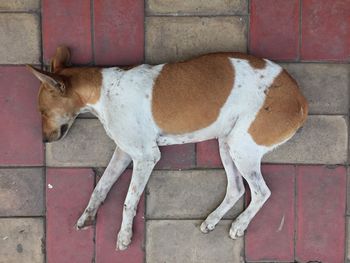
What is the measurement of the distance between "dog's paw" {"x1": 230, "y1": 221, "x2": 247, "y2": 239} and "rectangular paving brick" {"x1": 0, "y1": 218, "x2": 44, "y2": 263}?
1.41 meters

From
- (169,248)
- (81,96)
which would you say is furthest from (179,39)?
(169,248)

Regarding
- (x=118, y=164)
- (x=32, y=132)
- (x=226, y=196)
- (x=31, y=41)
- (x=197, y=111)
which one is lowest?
(x=226, y=196)

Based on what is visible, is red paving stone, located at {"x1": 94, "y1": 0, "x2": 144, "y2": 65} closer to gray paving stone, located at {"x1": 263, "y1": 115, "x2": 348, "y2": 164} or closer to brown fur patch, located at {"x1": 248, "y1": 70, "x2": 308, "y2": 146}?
brown fur patch, located at {"x1": 248, "y1": 70, "x2": 308, "y2": 146}

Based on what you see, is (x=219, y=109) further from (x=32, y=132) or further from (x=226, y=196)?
(x=32, y=132)

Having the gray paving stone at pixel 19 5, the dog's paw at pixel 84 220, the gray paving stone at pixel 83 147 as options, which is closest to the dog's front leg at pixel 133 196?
the dog's paw at pixel 84 220

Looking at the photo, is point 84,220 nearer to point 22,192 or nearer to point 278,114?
point 22,192

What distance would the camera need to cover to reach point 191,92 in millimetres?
2957

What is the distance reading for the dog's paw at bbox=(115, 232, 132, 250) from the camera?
10.8ft

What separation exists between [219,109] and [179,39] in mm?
662

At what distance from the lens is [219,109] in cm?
298

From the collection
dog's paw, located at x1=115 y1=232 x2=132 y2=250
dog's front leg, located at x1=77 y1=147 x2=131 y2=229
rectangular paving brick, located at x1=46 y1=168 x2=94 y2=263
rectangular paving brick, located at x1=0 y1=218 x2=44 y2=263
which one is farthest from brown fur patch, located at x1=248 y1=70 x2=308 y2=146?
rectangular paving brick, located at x1=0 y1=218 x2=44 y2=263

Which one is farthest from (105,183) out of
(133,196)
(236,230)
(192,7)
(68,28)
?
(192,7)

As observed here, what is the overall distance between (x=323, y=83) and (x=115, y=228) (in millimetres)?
1861

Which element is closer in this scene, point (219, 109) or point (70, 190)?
point (219, 109)
